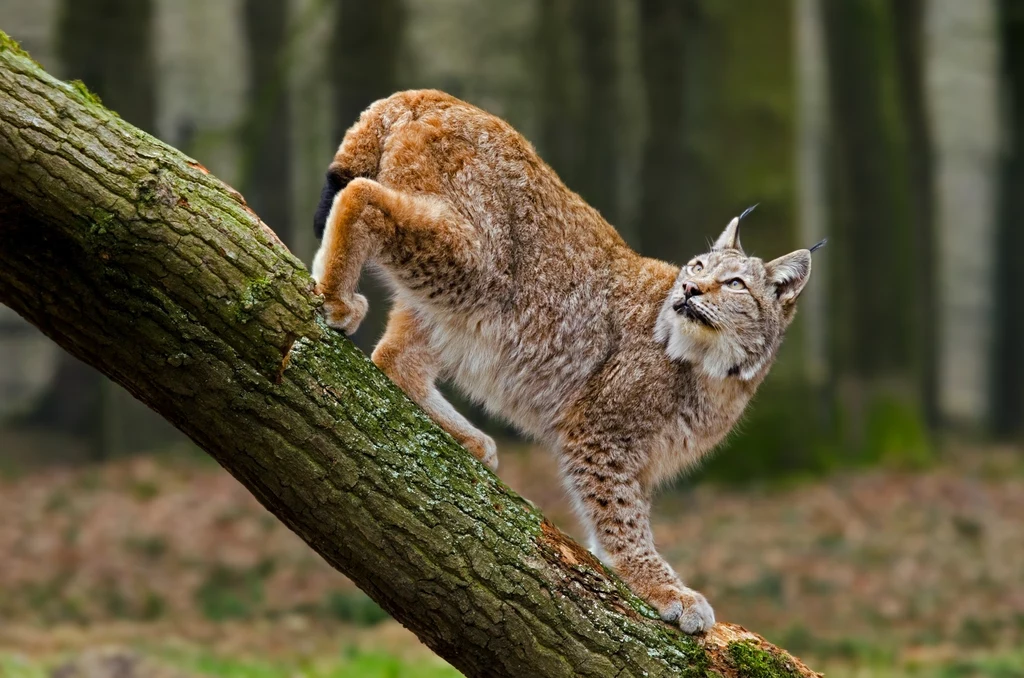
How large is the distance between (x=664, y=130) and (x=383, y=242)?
9.31m

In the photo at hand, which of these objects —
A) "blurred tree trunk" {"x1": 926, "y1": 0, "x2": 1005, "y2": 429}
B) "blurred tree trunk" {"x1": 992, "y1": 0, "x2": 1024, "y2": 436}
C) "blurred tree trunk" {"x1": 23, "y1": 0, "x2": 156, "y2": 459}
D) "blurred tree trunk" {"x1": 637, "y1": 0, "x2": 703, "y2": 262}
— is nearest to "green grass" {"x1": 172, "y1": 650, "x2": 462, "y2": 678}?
"blurred tree trunk" {"x1": 637, "y1": 0, "x2": 703, "y2": 262}

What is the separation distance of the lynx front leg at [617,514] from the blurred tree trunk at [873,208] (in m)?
9.79

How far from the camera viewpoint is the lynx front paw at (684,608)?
4.12 m

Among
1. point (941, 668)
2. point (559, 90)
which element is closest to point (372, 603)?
point (941, 668)

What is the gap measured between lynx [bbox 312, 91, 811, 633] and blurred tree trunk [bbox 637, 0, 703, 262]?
24.7ft

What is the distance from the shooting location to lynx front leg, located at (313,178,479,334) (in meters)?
4.03

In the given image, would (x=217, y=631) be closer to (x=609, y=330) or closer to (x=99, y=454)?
(x=609, y=330)

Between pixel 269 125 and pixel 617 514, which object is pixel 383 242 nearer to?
pixel 617 514

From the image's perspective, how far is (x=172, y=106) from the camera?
51.0ft

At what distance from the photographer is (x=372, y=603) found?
872cm

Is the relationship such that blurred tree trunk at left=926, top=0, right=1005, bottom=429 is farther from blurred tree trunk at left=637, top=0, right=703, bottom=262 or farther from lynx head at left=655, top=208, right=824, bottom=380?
lynx head at left=655, top=208, right=824, bottom=380

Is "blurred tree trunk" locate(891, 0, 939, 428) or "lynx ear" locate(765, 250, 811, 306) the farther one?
"blurred tree trunk" locate(891, 0, 939, 428)

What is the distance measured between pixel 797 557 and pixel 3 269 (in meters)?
7.80

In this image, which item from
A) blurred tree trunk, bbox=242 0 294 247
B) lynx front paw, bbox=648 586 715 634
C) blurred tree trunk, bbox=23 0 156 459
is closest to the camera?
lynx front paw, bbox=648 586 715 634
